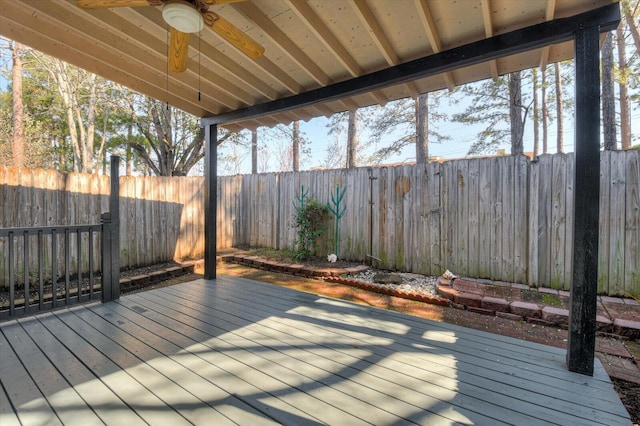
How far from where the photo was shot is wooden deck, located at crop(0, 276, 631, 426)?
1456mm

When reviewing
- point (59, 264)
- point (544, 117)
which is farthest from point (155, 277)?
point (544, 117)

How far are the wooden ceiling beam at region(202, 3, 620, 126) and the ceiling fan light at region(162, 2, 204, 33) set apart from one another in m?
1.55

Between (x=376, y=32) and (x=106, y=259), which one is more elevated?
(x=376, y=32)

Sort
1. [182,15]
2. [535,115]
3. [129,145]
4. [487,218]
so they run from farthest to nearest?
[129,145], [535,115], [487,218], [182,15]

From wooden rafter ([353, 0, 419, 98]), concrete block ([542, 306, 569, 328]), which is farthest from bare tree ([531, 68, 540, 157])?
wooden rafter ([353, 0, 419, 98])

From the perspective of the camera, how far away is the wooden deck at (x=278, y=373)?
4.78 ft

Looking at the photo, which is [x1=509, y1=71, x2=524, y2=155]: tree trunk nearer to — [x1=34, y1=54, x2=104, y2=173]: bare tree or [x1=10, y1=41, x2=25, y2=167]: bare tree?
[x1=34, y1=54, x2=104, y2=173]: bare tree

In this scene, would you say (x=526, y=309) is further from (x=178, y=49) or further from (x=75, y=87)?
(x=75, y=87)

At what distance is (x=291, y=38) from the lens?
239cm

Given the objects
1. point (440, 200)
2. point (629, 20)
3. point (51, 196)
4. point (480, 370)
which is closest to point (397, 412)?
point (480, 370)

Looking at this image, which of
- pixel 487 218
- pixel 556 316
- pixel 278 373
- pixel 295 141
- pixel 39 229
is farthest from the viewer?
pixel 295 141

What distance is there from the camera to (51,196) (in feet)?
12.8

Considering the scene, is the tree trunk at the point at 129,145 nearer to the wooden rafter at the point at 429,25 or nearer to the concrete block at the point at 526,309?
the wooden rafter at the point at 429,25

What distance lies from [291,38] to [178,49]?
0.89 metres
